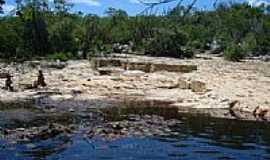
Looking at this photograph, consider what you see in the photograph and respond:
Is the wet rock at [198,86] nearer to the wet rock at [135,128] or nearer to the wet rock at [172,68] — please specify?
the wet rock at [135,128]

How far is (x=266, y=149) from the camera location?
16312mm

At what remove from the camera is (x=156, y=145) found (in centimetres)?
1639

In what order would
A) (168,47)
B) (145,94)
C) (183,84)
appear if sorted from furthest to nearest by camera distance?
(168,47)
(183,84)
(145,94)

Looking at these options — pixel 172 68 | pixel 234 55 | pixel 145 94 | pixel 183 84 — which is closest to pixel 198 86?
pixel 183 84

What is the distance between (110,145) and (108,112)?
23.7 ft

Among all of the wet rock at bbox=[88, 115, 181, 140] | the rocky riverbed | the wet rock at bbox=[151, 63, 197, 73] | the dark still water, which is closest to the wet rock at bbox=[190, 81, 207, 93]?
the rocky riverbed

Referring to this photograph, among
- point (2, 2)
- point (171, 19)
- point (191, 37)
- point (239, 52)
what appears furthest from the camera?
point (191, 37)

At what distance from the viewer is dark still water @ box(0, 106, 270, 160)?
48.4 ft

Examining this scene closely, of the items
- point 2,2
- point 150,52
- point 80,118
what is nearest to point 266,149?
point 80,118

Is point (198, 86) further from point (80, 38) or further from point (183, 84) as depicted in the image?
point (80, 38)

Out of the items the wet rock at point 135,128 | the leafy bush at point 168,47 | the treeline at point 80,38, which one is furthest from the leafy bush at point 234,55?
the wet rock at point 135,128

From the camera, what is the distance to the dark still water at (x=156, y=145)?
48.4ft

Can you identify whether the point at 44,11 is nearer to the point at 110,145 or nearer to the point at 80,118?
the point at 80,118

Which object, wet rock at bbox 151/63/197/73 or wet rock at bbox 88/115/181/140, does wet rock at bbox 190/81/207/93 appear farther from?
wet rock at bbox 151/63/197/73
